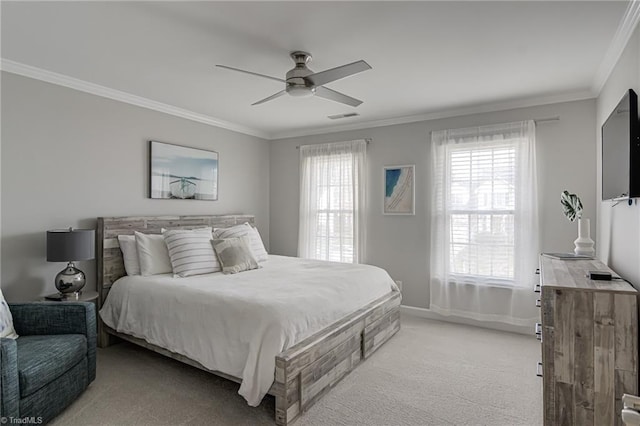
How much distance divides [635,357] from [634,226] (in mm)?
805

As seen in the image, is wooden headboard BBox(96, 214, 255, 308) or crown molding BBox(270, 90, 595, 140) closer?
wooden headboard BBox(96, 214, 255, 308)

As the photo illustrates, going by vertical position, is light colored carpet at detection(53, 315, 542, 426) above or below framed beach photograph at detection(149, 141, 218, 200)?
below

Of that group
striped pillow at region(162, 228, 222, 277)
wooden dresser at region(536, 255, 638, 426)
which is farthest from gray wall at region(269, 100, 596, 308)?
wooden dresser at region(536, 255, 638, 426)

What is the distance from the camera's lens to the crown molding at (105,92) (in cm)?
291

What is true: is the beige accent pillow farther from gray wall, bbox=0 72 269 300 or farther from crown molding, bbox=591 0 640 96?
crown molding, bbox=591 0 640 96

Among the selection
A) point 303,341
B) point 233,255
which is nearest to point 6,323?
point 233,255

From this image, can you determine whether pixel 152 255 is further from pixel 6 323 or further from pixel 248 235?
pixel 6 323

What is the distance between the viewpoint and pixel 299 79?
259 cm

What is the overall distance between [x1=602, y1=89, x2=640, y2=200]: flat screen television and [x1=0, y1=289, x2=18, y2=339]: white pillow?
391 cm

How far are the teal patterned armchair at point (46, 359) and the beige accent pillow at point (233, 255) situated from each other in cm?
125

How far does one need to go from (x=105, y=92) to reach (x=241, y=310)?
108 inches

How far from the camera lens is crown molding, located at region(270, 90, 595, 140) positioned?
3.63 m

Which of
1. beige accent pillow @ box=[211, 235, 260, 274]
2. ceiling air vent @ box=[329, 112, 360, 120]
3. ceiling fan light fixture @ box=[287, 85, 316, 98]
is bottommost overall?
beige accent pillow @ box=[211, 235, 260, 274]

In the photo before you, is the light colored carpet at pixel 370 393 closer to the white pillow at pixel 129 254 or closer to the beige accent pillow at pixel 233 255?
the white pillow at pixel 129 254
